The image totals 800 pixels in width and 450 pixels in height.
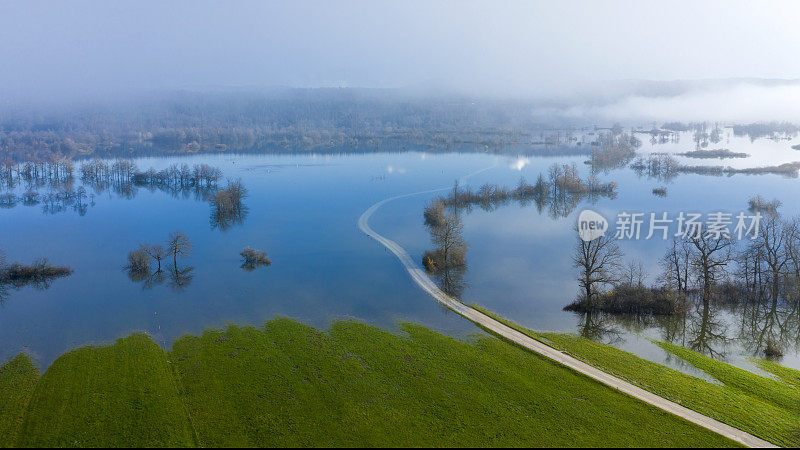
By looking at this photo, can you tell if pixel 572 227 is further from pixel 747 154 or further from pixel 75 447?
pixel 747 154

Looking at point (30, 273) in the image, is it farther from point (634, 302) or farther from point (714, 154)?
point (714, 154)

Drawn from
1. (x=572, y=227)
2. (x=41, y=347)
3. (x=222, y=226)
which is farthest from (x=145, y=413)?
(x=572, y=227)

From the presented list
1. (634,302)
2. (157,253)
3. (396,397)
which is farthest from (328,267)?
(634,302)

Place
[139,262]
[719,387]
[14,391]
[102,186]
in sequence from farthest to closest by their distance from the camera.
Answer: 1. [102,186]
2. [139,262]
3. [719,387]
4. [14,391]

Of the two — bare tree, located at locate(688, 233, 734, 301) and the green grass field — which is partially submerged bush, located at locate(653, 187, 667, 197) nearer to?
bare tree, located at locate(688, 233, 734, 301)

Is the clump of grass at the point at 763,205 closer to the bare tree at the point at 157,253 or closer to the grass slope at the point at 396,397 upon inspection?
the grass slope at the point at 396,397

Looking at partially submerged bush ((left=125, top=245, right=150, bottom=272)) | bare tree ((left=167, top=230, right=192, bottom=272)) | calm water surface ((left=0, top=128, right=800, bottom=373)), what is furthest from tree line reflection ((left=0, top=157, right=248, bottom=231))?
partially submerged bush ((left=125, top=245, right=150, bottom=272))

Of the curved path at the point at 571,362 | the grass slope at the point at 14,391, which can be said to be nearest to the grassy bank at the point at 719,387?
the curved path at the point at 571,362
